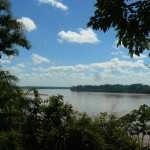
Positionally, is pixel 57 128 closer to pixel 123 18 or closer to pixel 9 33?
pixel 9 33

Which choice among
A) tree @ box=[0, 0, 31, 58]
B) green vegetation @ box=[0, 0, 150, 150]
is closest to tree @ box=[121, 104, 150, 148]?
green vegetation @ box=[0, 0, 150, 150]

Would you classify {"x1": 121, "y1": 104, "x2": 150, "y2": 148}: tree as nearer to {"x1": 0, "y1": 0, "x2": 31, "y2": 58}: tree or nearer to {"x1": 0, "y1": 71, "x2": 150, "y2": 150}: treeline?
{"x1": 0, "y1": 71, "x2": 150, "y2": 150}: treeline

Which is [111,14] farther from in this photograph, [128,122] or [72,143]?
[128,122]

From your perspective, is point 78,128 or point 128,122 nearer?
point 78,128

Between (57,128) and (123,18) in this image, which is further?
(57,128)

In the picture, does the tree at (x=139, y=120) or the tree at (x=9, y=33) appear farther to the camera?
the tree at (x=139, y=120)

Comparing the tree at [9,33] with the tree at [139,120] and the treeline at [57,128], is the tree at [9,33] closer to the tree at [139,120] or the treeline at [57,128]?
the treeline at [57,128]

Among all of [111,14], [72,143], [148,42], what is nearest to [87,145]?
[72,143]

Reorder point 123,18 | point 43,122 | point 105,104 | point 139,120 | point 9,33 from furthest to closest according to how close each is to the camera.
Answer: point 105,104
point 139,120
point 43,122
point 9,33
point 123,18

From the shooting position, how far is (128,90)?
175m

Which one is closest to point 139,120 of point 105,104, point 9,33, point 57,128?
Answer: point 57,128

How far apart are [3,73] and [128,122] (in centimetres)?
665

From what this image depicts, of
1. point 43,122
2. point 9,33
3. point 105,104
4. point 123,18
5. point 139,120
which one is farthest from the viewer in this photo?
point 105,104

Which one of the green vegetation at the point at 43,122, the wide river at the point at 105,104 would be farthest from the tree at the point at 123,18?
the wide river at the point at 105,104
